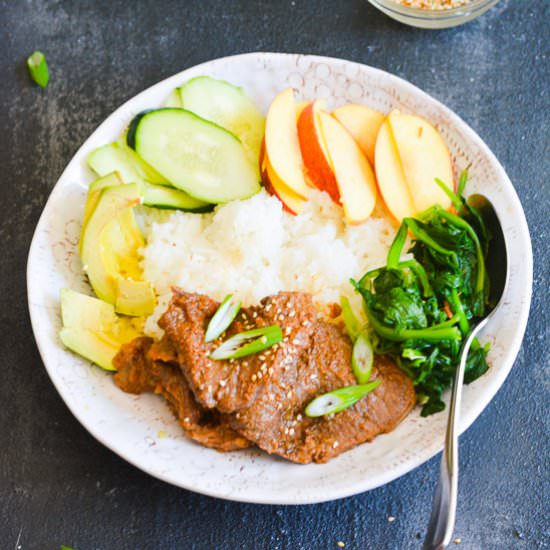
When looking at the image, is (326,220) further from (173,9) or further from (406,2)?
(173,9)

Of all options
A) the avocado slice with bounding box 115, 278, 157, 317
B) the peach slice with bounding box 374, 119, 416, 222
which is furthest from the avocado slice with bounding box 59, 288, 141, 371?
the peach slice with bounding box 374, 119, 416, 222

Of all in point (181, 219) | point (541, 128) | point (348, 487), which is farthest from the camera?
point (541, 128)

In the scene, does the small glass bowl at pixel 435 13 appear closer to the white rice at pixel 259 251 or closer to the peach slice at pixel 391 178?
the peach slice at pixel 391 178

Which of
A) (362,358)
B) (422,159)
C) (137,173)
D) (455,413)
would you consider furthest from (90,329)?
(422,159)

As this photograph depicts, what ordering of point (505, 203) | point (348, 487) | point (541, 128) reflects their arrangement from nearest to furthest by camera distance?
point (348, 487)
point (505, 203)
point (541, 128)

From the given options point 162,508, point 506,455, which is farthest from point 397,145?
point 162,508

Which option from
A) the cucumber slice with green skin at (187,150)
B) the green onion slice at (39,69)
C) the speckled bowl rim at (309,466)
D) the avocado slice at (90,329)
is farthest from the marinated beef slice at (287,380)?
the green onion slice at (39,69)
